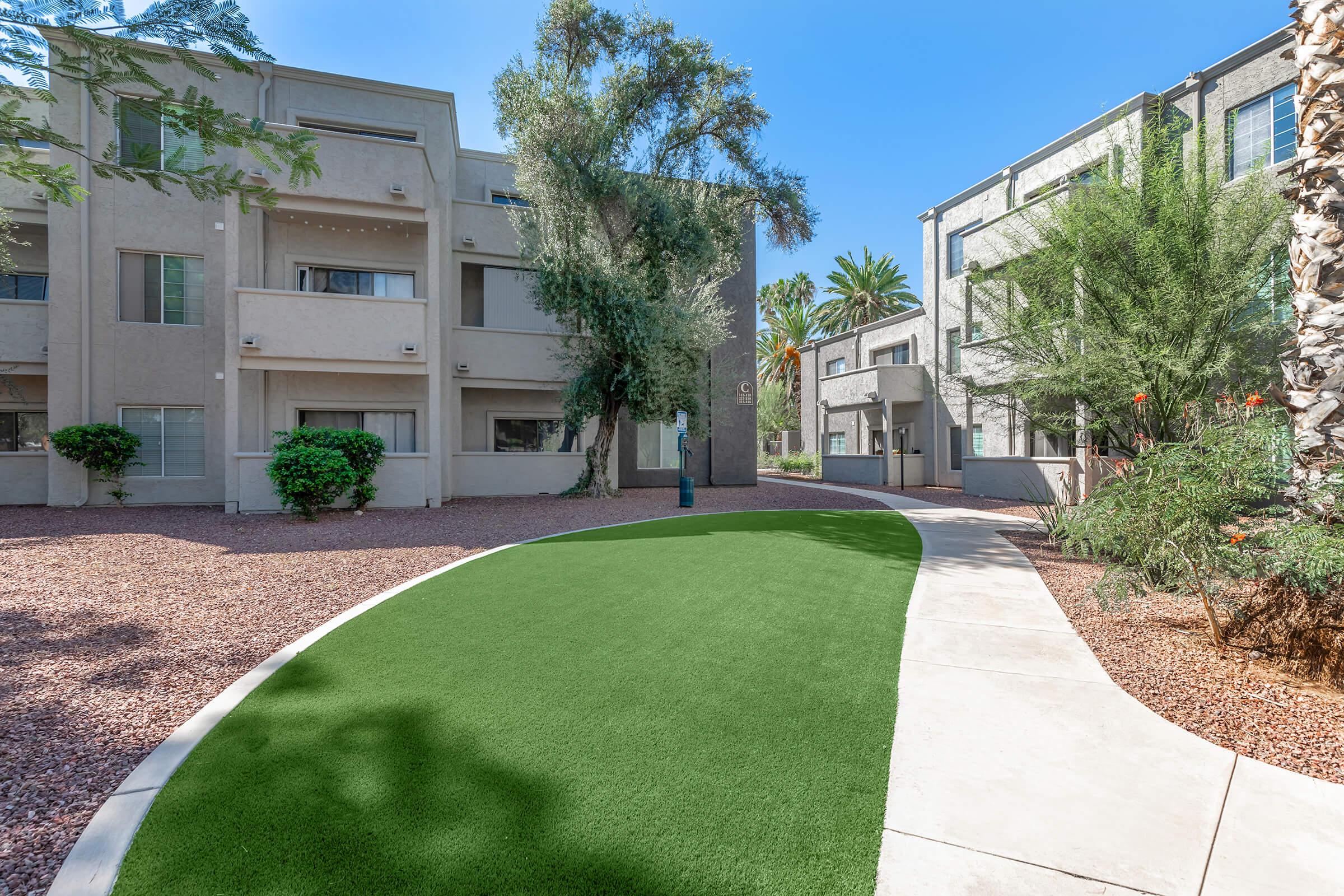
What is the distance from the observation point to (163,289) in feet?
47.7

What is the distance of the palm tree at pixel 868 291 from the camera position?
3691 centimetres

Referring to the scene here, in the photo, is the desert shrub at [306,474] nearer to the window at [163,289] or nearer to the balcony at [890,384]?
the window at [163,289]

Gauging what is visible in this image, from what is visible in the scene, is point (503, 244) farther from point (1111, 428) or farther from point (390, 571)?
point (1111, 428)

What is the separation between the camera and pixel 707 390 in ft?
55.3

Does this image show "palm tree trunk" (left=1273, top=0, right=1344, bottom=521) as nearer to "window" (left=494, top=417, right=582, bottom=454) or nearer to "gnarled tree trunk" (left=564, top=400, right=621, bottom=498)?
"gnarled tree trunk" (left=564, top=400, right=621, bottom=498)

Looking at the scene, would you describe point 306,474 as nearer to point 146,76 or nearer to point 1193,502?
point 146,76

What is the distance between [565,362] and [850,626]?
12.7 m

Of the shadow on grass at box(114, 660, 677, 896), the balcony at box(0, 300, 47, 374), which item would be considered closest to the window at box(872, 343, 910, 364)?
the shadow on grass at box(114, 660, 677, 896)

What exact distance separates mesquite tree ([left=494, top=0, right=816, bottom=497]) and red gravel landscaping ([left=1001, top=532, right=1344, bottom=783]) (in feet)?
36.0

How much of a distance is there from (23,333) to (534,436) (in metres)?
11.8

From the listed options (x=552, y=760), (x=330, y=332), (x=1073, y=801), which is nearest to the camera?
(x=1073, y=801)

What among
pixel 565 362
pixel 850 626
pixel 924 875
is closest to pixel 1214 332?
pixel 850 626

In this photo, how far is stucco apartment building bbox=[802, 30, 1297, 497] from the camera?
507 inches

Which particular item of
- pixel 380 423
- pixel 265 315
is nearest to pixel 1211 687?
pixel 265 315
